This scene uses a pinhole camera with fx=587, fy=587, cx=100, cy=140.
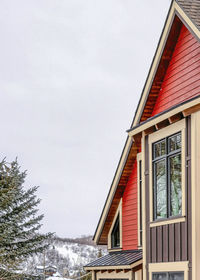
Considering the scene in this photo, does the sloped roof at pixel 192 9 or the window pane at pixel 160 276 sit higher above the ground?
the sloped roof at pixel 192 9

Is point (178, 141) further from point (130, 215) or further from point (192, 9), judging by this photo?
point (130, 215)

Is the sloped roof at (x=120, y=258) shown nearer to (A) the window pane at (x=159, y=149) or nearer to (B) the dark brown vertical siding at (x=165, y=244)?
(B) the dark brown vertical siding at (x=165, y=244)

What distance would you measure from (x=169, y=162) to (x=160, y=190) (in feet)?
2.47

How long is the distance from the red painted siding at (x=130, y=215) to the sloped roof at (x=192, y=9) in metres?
5.09

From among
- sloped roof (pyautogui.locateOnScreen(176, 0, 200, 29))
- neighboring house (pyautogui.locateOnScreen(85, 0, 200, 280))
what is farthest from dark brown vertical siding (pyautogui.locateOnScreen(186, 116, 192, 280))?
sloped roof (pyautogui.locateOnScreen(176, 0, 200, 29))

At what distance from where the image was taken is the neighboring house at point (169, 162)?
11.2 meters

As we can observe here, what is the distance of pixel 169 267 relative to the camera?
11750mm

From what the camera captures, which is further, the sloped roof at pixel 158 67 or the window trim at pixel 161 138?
the sloped roof at pixel 158 67

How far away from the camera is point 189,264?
11023mm

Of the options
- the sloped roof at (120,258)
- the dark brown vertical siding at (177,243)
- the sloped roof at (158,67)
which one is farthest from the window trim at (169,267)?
the sloped roof at (158,67)

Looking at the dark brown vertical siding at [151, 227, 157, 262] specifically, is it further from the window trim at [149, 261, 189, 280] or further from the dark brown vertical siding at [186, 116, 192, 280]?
the dark brown vertical siding at [186, 116, 192, 280]

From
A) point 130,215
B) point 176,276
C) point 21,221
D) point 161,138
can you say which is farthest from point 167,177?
point 21,221

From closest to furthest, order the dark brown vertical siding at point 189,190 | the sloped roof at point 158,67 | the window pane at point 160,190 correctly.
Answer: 1. the dark brown vertical siding at point 189,190
2. the window pane at point 160,190
3. the sloped roof at point 158,67

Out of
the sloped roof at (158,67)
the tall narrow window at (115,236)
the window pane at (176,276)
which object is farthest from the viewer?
the tall narrow window at (115,236)
